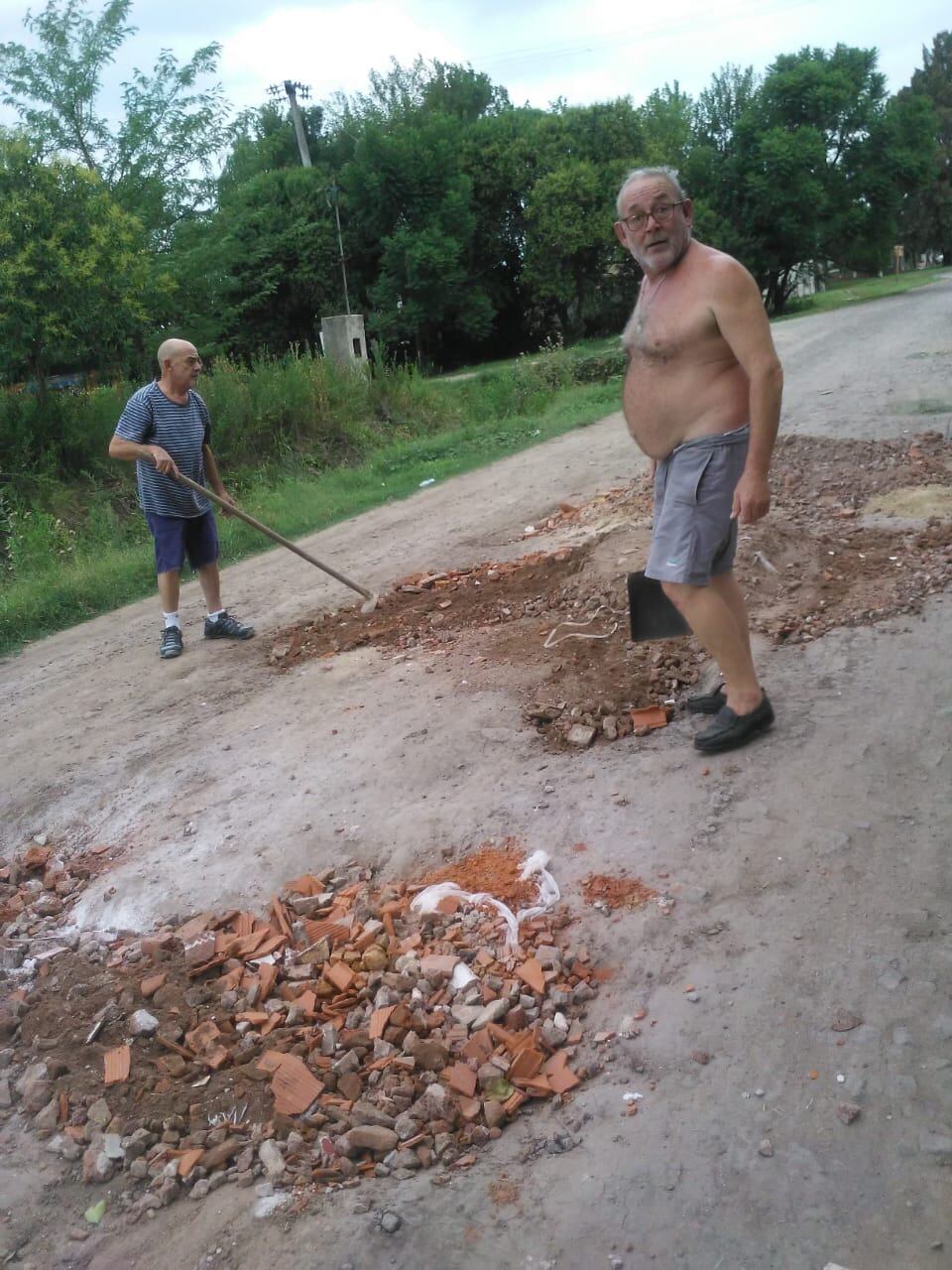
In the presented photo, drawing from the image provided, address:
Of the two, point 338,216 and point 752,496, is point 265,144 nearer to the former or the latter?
point 338,216

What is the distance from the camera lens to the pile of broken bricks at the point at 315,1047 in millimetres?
2773

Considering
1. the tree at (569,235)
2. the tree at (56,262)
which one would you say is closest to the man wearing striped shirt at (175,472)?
the tree at (56,262)

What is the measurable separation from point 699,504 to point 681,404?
339 mm

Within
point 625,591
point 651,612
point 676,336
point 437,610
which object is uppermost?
point 676,336

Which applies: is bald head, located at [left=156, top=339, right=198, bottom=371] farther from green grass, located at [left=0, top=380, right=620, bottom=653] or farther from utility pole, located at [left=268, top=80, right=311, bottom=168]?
utility pole, located at [left=268, top=80, right=311, bottom=168]

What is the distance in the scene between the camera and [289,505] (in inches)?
433

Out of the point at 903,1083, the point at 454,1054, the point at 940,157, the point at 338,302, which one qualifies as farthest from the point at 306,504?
the point at 940,157

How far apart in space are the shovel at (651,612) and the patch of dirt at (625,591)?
0.84 feet

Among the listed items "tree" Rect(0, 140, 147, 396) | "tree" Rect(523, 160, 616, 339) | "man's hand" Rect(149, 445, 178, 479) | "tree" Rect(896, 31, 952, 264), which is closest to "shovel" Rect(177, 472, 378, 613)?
"man's hand" Rect(149, 445, 178, 479)

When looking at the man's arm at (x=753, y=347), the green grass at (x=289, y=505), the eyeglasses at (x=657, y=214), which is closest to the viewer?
the man's arm at (x=753, y=347)

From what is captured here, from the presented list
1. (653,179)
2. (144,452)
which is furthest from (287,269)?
(653,179)

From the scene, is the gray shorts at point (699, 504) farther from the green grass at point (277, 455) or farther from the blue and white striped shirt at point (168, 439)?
the green grass at point (277, 455)

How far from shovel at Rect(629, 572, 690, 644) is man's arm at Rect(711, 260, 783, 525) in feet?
3.15

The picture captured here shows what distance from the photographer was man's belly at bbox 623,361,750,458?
3.60 meters
